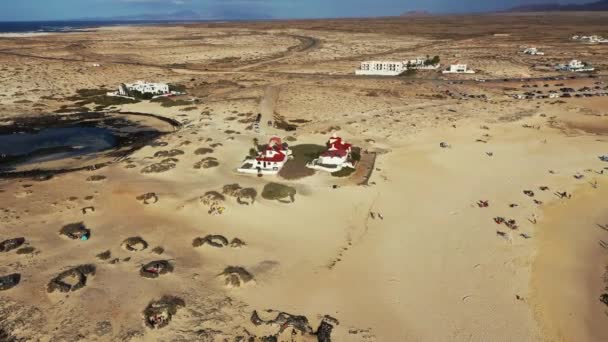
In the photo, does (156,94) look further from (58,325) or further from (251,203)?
(58,325)

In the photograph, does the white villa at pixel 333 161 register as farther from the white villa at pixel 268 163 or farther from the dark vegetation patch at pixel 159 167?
the dark vegetation patch at pixel 159 167

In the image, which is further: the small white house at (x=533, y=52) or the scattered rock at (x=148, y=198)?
the small white house at (x=533, y=52)

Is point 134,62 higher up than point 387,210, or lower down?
higher up

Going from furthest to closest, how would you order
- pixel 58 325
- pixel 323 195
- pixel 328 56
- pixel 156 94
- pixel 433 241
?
pixel 328 56 → pixel 156 94 → pixel 323 195 → pixel 433 241 → pixel 58 325

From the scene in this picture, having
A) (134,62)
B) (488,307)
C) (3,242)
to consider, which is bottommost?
(488,307)

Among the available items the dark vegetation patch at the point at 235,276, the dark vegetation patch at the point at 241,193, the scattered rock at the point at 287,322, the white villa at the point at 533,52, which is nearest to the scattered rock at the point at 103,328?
the dark vegetation patch at the point at 235,276

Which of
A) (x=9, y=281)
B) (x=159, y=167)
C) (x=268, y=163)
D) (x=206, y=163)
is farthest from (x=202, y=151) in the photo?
(x=9, y=281)

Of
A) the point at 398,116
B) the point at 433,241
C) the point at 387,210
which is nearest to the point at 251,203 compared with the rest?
the point at 387,210
